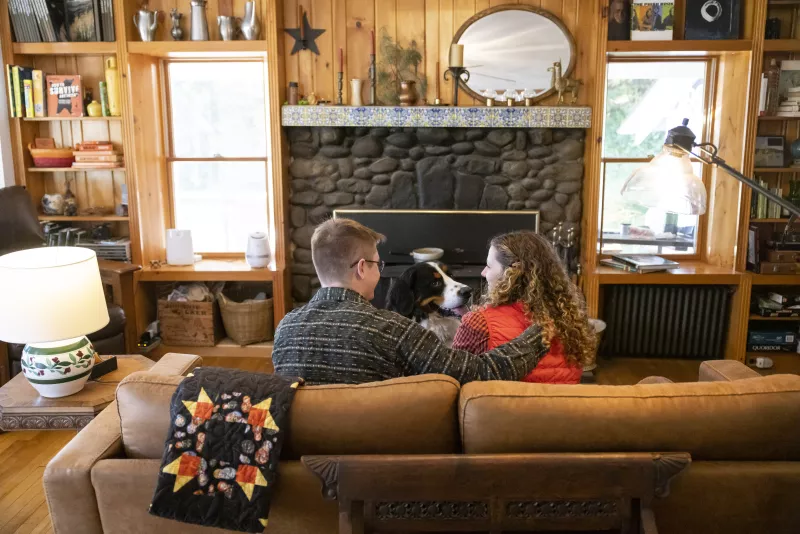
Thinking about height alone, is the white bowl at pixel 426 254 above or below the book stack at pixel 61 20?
below

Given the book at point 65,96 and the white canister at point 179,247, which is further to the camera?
the white canister at point 179,247

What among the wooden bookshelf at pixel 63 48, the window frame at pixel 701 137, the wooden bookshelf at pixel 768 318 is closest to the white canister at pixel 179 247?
the wooden bookshelf at pixel 63 48

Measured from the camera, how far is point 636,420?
5.14ft

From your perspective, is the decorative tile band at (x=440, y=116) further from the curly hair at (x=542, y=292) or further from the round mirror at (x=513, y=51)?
the curly hair at (x=542, y=292)

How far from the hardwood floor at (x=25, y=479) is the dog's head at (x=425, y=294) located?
172 cm

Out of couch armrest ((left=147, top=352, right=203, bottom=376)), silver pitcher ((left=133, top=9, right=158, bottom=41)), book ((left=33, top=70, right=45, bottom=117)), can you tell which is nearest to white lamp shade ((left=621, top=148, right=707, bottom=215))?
couch armrest ((left=147, top=352, right=203, bottom=376))

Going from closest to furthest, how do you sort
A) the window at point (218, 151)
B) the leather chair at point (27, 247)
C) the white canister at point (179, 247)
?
the leather chair at point (27, 247) → the white canister at point (179, 247) → the window at point (218, 151)

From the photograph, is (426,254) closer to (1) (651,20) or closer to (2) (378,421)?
(1) (651,20)

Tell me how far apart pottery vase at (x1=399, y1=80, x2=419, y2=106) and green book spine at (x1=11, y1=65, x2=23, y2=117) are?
8.01ft

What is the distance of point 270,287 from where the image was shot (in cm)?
494

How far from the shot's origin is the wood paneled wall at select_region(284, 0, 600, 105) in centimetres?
445

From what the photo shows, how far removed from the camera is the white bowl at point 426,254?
14.7 ft

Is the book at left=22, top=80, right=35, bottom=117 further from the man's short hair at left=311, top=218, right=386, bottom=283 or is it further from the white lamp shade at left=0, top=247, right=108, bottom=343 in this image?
the man's short hair at left=311, top=218, right=386, bottom=283

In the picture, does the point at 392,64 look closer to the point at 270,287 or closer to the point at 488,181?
the point at 488,181
